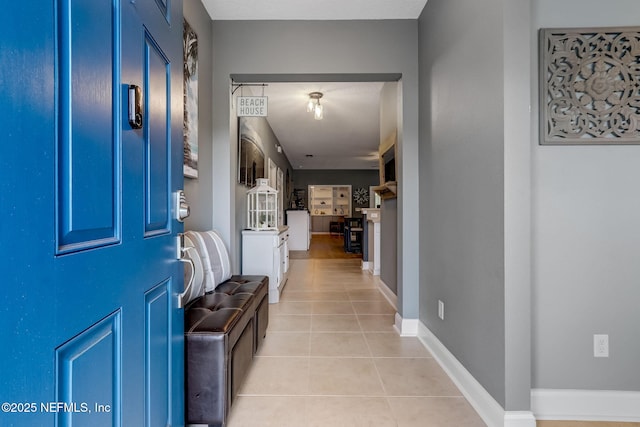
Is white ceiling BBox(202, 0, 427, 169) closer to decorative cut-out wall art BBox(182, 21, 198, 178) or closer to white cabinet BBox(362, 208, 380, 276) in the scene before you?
decorative cut-out wall art BBox(182, 21, 198, 178)

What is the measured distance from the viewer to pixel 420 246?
282 centimetres

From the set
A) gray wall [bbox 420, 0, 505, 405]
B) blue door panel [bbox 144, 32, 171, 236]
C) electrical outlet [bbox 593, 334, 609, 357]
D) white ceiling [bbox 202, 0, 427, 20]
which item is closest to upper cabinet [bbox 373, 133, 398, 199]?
gray wall [bbox 420, 0, 505, 405]

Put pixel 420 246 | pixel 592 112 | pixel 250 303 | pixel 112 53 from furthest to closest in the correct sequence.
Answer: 1. pixel 420 246
2. pixel 250 303
3. pixel 592 112
4. pixel 112 53

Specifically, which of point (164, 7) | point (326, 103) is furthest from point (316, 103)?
point (164, 7)

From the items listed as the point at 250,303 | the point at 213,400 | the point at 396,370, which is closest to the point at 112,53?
the point at 213,400

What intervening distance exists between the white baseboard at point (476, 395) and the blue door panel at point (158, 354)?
1.55m

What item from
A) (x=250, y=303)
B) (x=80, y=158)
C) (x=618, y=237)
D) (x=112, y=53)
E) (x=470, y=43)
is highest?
(x=470, y=43)

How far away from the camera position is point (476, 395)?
1.77 meters

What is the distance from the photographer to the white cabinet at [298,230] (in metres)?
9.09

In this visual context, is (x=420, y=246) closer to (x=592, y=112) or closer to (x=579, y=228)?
(x=579, y=228)

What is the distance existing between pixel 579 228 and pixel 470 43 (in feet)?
4.06

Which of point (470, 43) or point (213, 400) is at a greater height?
point (470, 43)

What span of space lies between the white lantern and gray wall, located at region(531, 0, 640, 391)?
2.84 m

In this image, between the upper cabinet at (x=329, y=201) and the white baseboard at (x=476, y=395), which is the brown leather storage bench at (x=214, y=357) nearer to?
the white baseboard at (x=476, y=395)
